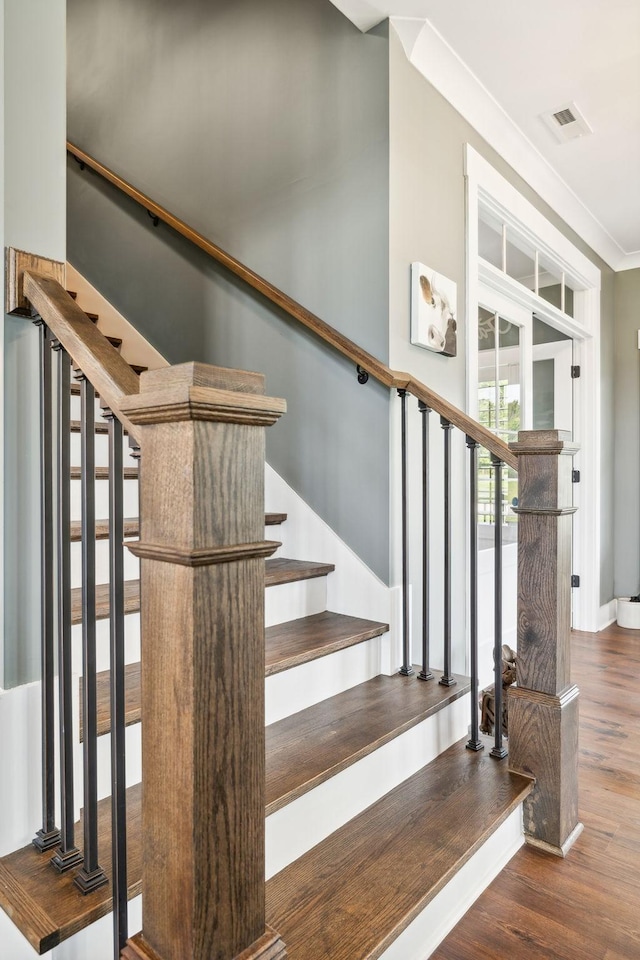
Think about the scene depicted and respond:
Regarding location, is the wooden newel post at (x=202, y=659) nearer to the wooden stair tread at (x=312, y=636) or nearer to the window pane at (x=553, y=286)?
the wooden stair tread at (x=312, y=636)

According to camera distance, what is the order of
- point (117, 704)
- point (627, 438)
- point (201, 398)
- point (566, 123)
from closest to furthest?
1. point (201, 398)
2. point (117, 704)
3. point (566, 123)
4. point (627, 438)

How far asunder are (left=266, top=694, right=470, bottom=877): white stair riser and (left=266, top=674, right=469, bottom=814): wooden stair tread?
0.12ft

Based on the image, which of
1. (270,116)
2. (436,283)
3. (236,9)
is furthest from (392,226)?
(236,9)

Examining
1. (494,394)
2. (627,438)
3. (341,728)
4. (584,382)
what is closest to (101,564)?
(341,728)

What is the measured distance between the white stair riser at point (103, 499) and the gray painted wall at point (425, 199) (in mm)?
994

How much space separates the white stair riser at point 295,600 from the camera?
1992 mm

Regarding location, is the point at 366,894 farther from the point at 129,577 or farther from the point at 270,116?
the point at 270,116

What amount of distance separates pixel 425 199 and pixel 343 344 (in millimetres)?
717

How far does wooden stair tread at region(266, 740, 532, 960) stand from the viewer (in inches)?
45.4

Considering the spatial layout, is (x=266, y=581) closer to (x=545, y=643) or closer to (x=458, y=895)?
(x=545, y=643)

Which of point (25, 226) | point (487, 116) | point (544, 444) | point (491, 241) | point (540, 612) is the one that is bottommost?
point (540, 612)

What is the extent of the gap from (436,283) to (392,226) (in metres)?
0.29

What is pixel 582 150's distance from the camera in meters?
3.07

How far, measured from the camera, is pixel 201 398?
0.70m
